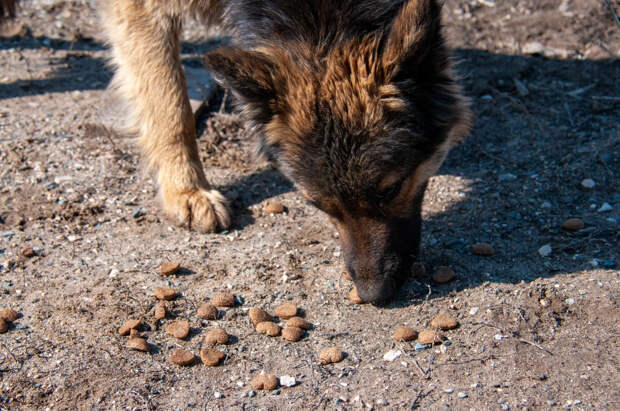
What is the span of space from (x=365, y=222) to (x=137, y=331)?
4.26 feet

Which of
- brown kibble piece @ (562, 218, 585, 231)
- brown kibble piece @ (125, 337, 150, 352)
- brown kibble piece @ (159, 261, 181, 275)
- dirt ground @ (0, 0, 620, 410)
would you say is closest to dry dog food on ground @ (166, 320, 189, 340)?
dirt ground @ (0, 0, 620, 410)

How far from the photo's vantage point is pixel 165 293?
11.3ft

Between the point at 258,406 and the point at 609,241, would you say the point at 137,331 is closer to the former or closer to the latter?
the point at 258,406

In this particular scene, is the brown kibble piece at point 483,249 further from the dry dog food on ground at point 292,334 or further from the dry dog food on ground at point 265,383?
the dry dog food on ground at point 265,383

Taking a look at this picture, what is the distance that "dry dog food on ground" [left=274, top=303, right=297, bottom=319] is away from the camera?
331 cm

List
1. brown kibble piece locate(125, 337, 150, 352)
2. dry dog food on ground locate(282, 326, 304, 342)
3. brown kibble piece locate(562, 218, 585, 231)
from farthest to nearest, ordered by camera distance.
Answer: brown kibble piece locate(562, 218, 585, 231) → dry dog food on ground locate(282, 326, 304, 342) → brown kibble piece locate(125, 337, 150, 352)

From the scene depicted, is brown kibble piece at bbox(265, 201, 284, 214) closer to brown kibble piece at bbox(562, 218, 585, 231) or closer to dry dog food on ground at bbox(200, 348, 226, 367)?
dry dog food on ground at bbox(200, 348, 226, 367)

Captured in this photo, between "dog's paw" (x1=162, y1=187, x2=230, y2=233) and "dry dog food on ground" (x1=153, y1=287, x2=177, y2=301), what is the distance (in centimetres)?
72

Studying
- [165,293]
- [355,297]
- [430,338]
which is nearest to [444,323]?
[430,338]

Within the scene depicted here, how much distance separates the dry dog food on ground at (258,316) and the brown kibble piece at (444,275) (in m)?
0.95

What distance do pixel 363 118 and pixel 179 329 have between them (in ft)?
4.65

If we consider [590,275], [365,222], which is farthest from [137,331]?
[590,275]

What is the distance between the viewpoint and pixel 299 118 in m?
3.06

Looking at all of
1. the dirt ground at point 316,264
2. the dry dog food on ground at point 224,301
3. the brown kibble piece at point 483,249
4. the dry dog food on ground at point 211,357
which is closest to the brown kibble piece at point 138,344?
the dirt ground at point 316,264
